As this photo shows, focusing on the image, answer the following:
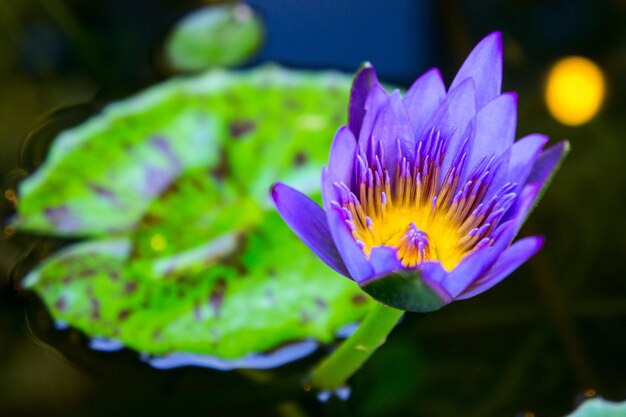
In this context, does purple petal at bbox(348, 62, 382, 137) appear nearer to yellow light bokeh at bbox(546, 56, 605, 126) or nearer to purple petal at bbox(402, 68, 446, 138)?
purple petal at bbox(402, 68, 446, 138)

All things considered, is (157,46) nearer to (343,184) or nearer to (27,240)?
(27,240)

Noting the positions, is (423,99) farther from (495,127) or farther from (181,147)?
(181,147)

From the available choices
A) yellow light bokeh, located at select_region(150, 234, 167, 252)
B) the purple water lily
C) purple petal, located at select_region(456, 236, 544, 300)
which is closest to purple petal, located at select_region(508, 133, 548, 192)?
the purple water lily

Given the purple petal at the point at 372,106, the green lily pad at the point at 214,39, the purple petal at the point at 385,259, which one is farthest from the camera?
the green lily pad at the point at 214,39

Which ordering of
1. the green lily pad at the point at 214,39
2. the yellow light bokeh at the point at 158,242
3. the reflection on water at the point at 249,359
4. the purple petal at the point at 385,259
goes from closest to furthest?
the purple petal at the point at 385,259, the reflection on water at the point at 249,359, the yellow light bokeh at the point at 158,242, the green lily pad at the point at 214,39

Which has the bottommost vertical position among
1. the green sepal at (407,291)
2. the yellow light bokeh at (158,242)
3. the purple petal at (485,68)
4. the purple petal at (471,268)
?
the yellow light bokeh at (158,242)

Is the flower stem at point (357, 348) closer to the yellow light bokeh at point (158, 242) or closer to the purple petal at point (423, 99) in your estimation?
the purple petal at point (423, 99)

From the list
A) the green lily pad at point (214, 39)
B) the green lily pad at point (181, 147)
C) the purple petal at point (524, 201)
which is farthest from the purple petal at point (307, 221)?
the green lily pad at point (214, 39)
